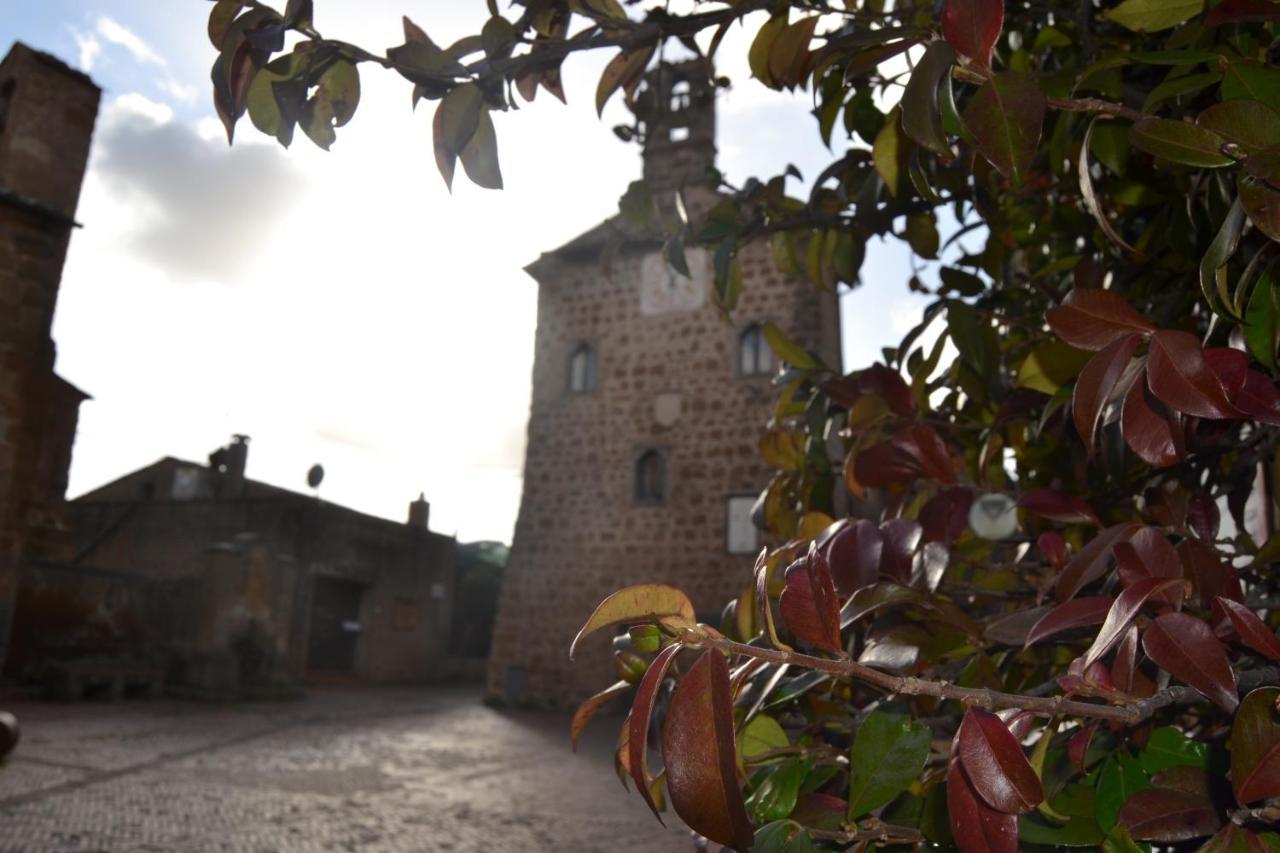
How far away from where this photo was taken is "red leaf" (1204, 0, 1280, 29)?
958 millimetres

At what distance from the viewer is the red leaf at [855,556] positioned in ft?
3.67

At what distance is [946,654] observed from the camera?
115 cm

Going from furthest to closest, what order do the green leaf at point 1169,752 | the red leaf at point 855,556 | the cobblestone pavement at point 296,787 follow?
the cobblestone pavement at point 296,787, the red leaf at point 855,556, the green leaf at point 1169,752

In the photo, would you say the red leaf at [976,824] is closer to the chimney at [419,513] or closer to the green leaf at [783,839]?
the green leaf at [783,839]

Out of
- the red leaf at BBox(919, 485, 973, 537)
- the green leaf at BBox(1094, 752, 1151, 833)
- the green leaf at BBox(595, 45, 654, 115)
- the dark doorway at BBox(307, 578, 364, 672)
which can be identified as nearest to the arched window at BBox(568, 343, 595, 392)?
the dark doorway at BBox(307, 578, 364, 672)

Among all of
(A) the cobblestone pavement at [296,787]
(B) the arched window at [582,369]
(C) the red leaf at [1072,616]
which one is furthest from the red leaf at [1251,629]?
(B) the arched window at [582,369]

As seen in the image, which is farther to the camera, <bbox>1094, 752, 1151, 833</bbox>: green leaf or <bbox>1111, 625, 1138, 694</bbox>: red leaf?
<bbox>1094, 752, 1151, 833</bbox>: green leaf

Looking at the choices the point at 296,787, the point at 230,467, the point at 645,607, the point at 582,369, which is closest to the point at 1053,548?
the point at 645,607

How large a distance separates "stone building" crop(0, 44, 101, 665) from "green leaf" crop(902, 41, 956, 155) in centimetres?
1026

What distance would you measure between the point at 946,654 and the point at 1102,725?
0.61ft

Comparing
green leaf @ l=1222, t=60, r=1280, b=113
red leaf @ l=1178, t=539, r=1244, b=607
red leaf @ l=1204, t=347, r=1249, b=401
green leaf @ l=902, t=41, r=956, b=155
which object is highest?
green leaf @ l=1222, t=60, r=1280, b=113

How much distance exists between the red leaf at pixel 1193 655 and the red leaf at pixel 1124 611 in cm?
3

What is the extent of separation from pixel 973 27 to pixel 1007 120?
0.09 meters

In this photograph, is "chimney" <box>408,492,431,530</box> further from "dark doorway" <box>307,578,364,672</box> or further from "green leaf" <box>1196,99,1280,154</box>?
"green leaf" <box>1196,99,1280,154</box>
